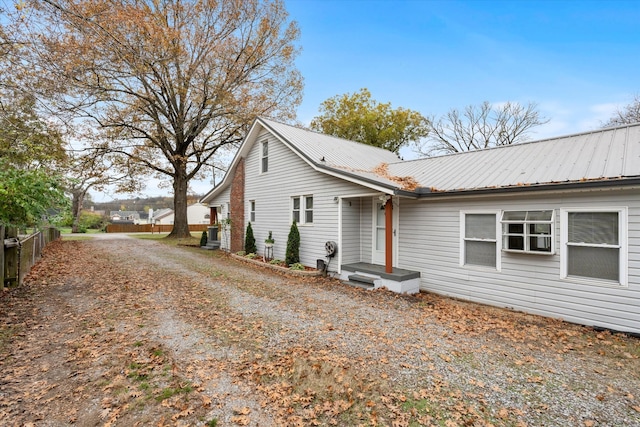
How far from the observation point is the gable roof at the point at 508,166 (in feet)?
20.9

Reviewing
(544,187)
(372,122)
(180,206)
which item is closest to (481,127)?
(372,122)

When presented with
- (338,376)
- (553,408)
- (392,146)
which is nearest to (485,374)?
(553,408)

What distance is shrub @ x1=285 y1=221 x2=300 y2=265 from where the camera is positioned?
11.5 metres

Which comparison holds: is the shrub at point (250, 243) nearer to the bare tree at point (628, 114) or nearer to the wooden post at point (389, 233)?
the wooden post at point (389, 233)

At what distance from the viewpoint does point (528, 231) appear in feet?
22.9

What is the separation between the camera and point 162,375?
3.96 m

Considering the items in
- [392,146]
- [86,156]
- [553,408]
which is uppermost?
[392,146]

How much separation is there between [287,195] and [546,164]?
335 inches

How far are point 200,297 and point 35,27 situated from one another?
7.12m

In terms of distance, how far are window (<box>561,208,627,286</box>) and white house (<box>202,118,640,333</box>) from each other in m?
0.02

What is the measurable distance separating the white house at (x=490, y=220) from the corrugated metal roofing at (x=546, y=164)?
4cm

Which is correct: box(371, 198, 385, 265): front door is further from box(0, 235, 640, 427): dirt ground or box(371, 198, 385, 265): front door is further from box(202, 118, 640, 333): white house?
box(0, 235, 640, 427): dirt ground

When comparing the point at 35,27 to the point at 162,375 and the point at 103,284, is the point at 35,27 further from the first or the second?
the point at 162,375

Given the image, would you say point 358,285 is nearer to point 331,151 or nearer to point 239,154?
point 331,151
